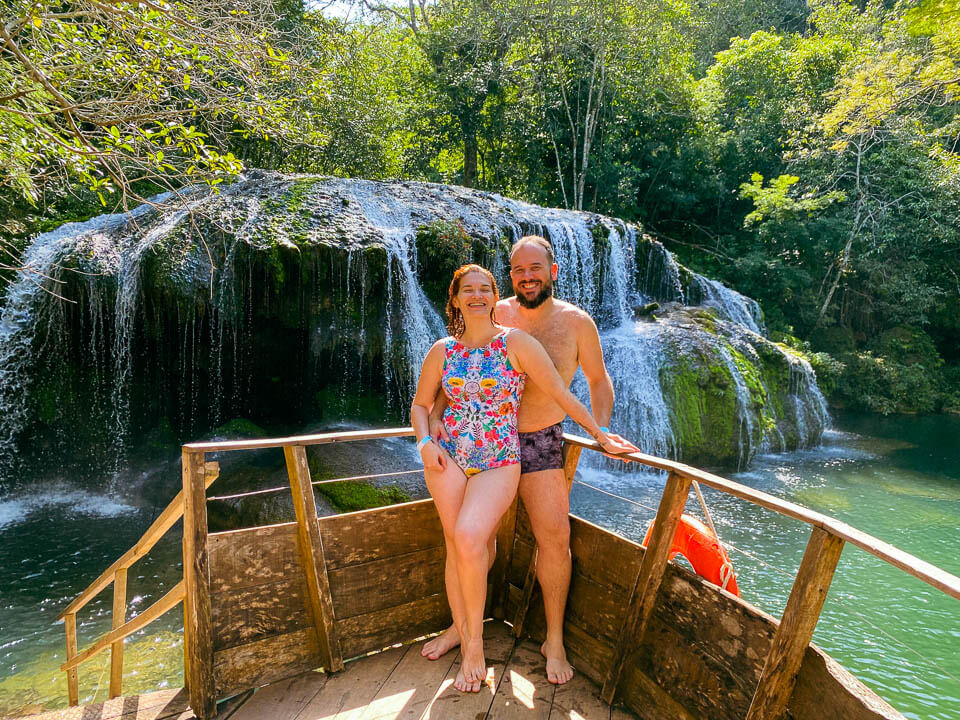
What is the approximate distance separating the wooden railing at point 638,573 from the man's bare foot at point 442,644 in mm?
320

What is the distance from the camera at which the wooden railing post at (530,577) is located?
2744 mm

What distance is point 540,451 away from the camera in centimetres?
252

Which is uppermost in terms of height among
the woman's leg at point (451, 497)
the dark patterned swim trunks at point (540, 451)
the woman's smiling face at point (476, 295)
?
the woman's smiling face at point (476, 295)

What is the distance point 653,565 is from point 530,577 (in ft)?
2.48

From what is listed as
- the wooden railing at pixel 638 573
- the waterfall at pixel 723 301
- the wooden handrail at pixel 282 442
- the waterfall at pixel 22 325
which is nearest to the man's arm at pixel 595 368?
the wooden railing at pixel 638 573

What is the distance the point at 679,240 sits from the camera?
61.0 feet

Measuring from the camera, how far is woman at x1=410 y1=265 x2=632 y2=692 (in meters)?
2.34

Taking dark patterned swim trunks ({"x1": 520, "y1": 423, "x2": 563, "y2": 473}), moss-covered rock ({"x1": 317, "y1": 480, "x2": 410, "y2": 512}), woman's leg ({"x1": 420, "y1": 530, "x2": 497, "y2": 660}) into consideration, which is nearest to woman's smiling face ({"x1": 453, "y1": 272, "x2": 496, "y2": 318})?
dark patterned swim trunks ({"x1": 520, "y1": 423, "x2": 563, "y2": 473})

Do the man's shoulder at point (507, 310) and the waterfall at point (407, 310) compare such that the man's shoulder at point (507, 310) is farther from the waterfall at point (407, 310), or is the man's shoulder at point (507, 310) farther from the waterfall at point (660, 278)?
the waterfall at point (660, 278)

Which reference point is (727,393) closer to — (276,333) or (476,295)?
(276,333)

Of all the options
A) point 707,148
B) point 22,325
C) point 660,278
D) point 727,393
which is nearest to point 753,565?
point 727,393

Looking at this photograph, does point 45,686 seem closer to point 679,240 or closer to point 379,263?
point 379,263

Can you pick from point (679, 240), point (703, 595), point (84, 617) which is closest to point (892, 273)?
point (679, 240)

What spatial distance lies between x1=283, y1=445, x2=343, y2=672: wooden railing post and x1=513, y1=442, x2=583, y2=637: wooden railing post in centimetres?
85
